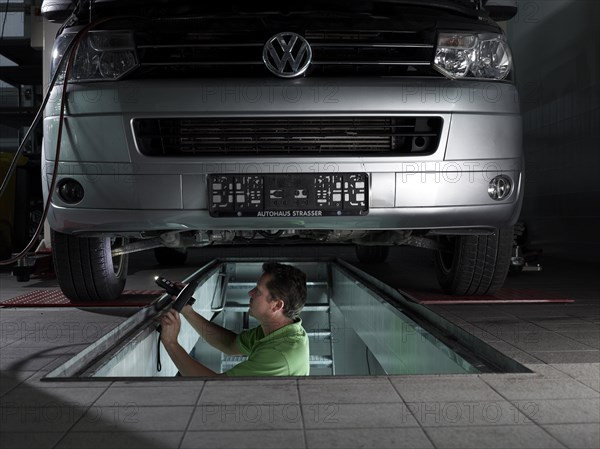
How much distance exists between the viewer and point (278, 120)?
223 centimetres

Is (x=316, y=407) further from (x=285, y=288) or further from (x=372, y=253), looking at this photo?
(x=372, y=253)

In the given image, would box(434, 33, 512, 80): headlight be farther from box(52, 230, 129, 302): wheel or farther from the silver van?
box(52, 230, 129, 302): wheel

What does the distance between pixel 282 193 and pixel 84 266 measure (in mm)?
1327

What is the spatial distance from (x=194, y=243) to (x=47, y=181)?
0.81m

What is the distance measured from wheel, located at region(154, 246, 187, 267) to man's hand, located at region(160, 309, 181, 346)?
339 centimetres

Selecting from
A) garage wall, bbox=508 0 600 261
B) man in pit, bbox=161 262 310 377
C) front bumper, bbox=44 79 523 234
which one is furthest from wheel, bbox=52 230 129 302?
garage wall, bbox=508 0 600 261

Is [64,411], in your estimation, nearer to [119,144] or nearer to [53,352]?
[53,352]

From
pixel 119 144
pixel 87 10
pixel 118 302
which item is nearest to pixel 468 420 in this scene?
pixel 119 144

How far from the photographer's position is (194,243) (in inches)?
117

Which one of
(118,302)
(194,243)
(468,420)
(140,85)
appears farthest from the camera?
(118,302)

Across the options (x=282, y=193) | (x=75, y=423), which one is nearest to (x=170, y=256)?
(x=282, y=193)

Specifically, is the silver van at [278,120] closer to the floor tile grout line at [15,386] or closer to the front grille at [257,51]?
the front grille at [257,51]

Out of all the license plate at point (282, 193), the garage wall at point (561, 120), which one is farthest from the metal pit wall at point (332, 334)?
the garage wall at point (561, 120)

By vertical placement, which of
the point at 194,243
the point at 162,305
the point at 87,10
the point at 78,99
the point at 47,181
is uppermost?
the point at 87,10
